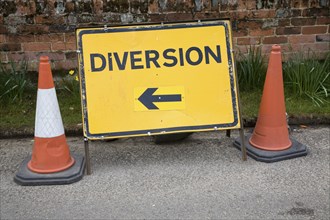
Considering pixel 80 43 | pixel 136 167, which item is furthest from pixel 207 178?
pixel 80 43

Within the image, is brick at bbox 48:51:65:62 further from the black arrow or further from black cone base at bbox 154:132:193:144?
the black arrow

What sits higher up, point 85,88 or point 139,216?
point 85,88

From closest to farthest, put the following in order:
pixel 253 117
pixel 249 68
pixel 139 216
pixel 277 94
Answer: pixel 139 216 → pixel 277 94 → pixel 253 117 → pixel 249 68

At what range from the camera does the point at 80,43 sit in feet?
12.8

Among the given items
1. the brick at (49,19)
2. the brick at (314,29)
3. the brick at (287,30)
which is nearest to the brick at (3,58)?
the brick at (49,19)

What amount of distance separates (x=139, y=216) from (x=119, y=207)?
7.6 inches

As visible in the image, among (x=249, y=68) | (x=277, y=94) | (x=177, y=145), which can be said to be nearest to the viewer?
(x=277, y=94)

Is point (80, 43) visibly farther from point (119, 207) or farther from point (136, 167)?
point (119, 207)

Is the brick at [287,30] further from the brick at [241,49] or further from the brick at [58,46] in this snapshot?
the brick at [58,46]

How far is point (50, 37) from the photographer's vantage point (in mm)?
5238

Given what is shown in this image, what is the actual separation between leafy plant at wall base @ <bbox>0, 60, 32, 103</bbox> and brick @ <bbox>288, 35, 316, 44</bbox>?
10.2 feet

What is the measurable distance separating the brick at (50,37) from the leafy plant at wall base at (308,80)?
8.48ft

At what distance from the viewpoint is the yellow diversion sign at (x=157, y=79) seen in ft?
12.9

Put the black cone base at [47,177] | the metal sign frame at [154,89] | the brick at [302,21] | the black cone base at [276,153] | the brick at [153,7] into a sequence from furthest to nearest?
the brick at [302,21]
the brick at [153,7]
the black cone base at [276,153]
the metal sign frame at [154,89]
the black cone base at [47,177]
